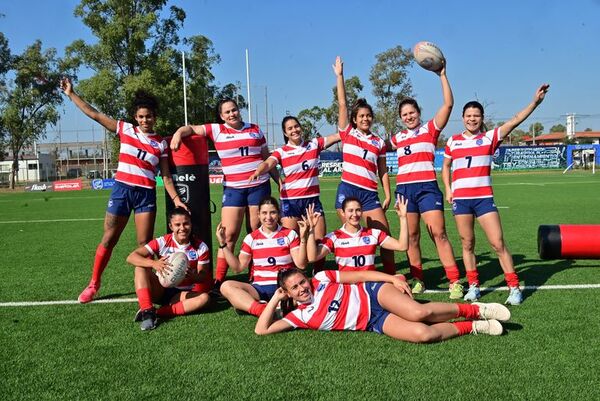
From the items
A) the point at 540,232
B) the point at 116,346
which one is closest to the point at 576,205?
the point at 540,232

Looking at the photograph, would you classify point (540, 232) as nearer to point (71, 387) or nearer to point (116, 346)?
point (116, 346)

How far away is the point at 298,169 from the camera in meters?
5.86

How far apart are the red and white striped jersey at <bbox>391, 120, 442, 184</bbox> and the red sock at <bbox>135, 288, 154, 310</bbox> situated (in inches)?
112

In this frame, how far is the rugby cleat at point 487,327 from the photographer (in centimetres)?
417

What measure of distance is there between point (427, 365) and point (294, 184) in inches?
108

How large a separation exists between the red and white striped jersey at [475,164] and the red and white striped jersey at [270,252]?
1803mm

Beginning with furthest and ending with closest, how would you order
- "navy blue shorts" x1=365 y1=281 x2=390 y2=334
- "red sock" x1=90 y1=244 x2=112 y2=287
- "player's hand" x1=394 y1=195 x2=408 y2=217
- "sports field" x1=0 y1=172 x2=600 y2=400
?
"red sock" x1=90 y1=244 x2=112 y2=287 → "player's hand" x1=394 y1=195 x2=408 y2=217 → "navy blue shorts" x1=365 y1=281 x2=390 y2=334 → "sports field" x1=0 y1=172 x2=600 y2=400

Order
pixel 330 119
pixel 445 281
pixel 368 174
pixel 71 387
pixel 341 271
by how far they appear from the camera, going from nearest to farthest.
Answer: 1. pixel 71 387
2. pixel 341 271
3. pixel 368 174
4. pixel 445 281
5. pixel 330 119

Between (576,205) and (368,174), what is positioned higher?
(368,174)

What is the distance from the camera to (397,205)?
526cm

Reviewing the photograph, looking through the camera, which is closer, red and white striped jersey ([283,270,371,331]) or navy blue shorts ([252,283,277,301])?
red and white striped jersey ([283,270,371,331])

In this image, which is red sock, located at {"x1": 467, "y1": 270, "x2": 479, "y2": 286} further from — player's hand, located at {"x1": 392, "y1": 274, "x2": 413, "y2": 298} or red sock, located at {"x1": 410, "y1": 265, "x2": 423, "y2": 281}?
player's hand, located at {"x1": 392, "y1": 274, "x2": 413, "y2": 298}

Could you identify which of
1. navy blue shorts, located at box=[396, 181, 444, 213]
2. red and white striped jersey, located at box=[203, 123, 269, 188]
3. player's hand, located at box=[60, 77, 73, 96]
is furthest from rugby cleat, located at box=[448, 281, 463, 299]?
player's hand, located at box=[60, 77, 73, 96]

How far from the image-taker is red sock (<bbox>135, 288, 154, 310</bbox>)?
189 inches
